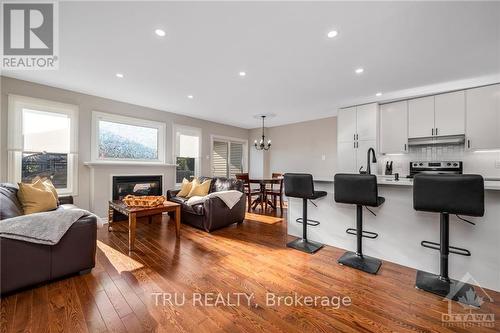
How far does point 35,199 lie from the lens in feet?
8.75

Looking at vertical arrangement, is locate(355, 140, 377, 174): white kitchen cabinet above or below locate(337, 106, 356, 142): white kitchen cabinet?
below

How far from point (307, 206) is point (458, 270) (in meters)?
1.66

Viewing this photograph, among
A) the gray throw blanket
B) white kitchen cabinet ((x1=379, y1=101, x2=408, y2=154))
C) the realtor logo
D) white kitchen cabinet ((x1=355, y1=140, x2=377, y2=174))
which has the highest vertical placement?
the realtor logo

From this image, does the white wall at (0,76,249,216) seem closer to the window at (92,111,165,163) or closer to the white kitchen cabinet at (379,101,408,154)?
the window at (92,111,165,163)

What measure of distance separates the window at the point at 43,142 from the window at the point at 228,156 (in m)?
3.40

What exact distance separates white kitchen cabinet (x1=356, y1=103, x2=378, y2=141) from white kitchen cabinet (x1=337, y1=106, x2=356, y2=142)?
8 centimetres

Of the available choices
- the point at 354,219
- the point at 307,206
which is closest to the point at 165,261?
the point at 307,206

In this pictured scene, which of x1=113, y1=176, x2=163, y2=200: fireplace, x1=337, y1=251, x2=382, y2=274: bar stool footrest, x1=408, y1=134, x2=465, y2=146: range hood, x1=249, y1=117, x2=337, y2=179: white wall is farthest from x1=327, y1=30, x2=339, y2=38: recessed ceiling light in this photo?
x1=113, y1=176, x2=163, y2=200: fireplace

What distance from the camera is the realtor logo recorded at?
75.5 inches

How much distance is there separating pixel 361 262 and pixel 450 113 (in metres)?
3.29

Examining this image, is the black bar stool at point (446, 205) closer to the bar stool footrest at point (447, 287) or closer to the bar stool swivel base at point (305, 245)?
the bar stool footrest at point (447, 287)

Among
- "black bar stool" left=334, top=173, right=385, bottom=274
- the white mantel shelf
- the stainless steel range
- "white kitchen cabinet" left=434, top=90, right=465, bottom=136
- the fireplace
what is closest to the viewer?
"black bar stool" left=334, top=173, right=385, bottom=274

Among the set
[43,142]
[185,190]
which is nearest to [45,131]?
[43,142]

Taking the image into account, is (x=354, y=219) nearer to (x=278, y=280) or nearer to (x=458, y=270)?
(x=458, y=270)
